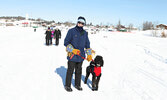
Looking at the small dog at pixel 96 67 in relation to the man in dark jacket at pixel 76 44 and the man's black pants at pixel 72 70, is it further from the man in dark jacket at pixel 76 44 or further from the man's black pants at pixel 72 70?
the man's black pants at pixel 72 70

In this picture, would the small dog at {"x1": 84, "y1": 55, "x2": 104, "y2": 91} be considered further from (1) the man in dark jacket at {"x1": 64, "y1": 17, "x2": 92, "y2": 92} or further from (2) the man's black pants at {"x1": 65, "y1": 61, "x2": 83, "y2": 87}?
(2) the man's black pants at {"x1": 65, "y1": 61, "x2": 83, "y2": 87}

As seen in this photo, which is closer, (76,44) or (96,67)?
(76,44)

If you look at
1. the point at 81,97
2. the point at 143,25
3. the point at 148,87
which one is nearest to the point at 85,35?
the point at 81,97

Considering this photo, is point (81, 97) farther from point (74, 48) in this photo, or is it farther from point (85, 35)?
point (85, 35)

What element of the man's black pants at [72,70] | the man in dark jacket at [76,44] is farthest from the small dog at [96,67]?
the man's black pants at [72,70]

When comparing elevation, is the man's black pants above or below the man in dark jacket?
below

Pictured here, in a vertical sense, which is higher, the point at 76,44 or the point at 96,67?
the point at 76,44

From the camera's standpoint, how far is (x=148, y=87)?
5.05 metres

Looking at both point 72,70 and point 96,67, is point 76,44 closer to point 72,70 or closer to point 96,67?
point 72,70

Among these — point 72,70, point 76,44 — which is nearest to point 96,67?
point 72,70

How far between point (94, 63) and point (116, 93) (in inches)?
39.6

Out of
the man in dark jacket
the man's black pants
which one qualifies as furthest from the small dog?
the man's black pants

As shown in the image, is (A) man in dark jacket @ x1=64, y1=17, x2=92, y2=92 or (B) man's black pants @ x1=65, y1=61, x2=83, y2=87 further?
(B) man's black pants @ x1=65, y1=61, x2=83, y2=87

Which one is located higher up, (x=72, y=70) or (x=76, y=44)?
(x=76, y=44)
